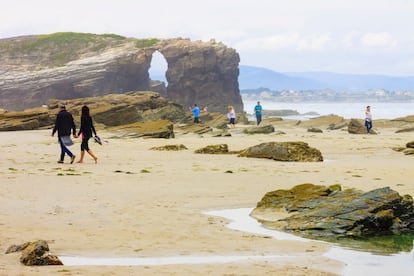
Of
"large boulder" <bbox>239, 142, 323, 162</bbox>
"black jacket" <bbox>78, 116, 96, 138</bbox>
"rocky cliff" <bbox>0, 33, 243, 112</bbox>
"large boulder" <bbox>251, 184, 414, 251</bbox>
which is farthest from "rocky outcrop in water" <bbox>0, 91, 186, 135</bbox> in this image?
"rocky cliff" <bbox>0, 33, 243, 112</bbox>

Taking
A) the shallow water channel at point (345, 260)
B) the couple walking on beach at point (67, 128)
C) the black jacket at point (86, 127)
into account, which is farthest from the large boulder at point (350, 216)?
the black jacket at point (86, 127)

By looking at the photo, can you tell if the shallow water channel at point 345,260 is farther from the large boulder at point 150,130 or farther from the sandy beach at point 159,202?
the large boulder at point 150,130

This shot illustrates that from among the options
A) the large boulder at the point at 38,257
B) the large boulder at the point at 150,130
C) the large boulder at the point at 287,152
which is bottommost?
the large boulder at the point at 150,130

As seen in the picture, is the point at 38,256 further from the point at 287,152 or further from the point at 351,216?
the point at 287,152

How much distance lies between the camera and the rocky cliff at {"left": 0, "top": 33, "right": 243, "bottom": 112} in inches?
3263

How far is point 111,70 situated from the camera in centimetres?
8275

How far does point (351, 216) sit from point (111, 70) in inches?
2959

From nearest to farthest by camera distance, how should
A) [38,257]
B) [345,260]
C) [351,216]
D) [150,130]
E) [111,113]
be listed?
[38,257], [345,260], [351,216], [150,130], [111,113]

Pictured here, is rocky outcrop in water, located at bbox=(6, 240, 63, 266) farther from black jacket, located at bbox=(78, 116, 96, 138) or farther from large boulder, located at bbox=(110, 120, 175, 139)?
large boulder, located at bbox=(110, 120, 175, 139)

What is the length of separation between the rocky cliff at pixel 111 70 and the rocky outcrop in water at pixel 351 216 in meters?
73.2

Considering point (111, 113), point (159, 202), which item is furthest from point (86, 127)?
point (111, 113)

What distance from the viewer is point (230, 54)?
89.8 metres

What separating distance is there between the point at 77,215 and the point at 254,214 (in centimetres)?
267

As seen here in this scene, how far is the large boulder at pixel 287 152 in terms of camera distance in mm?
19562
